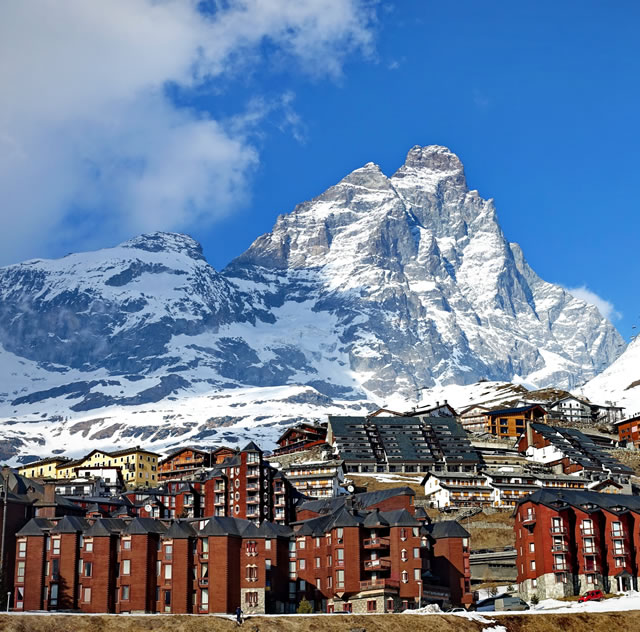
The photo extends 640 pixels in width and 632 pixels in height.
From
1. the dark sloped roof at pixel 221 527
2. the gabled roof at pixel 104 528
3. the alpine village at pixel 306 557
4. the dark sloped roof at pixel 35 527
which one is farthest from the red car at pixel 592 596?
the dark sloped roof at pixel 35 527

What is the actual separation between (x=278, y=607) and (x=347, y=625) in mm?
18704

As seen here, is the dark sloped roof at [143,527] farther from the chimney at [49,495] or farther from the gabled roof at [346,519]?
the chimney at [49,495]

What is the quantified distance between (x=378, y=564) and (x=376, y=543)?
2.38m

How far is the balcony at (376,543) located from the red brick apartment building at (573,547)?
1887 cm

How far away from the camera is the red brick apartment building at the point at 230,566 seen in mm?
116875

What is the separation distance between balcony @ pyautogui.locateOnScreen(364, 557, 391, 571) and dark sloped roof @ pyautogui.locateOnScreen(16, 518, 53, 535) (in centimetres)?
3584

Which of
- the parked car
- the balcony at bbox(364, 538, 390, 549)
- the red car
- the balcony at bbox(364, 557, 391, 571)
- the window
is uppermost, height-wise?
the balcony at bbox(364, 538, 390, 549)

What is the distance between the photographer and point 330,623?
102750mm

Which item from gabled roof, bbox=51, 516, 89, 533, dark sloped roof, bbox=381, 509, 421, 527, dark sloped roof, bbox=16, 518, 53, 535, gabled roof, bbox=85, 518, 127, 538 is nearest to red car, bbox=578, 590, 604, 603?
dark sloped roof, bbox=381, 509, 421, 527

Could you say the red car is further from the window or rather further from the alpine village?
the window

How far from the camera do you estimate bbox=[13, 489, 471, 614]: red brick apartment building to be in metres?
117

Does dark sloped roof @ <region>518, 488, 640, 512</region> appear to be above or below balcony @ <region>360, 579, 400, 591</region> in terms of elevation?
above

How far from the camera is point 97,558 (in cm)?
11862

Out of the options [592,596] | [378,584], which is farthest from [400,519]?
[592,596]
